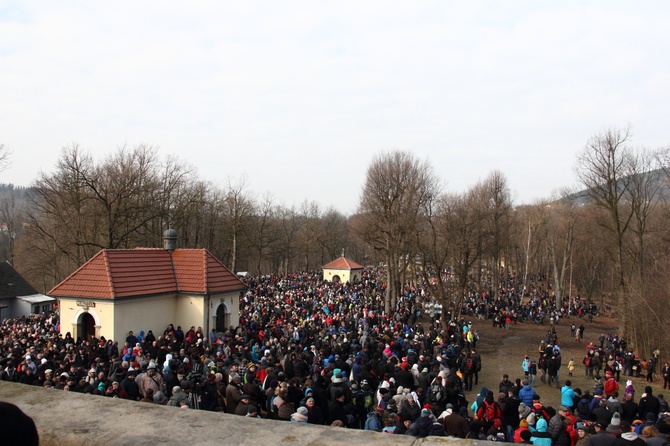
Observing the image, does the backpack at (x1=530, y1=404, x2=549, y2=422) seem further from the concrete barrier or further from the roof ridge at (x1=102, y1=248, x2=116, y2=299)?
the roof ridge at (x1=102, y1=248, x2=116, y2=299)

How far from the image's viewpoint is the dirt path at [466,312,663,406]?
18.6m

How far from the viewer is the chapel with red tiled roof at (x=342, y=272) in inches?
2195

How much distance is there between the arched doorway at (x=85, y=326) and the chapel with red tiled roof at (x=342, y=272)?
35973mm

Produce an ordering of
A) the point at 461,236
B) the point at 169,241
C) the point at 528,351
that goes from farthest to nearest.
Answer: the point at 461,236 → the point at 528,351 → the point at 169,241

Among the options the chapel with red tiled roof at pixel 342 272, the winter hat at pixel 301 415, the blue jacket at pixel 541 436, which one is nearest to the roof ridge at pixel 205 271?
the winter hat at pixel 301 415

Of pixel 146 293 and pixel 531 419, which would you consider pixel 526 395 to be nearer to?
pixel 531 419

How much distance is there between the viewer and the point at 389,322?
988 inches

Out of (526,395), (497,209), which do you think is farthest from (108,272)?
(497,209)

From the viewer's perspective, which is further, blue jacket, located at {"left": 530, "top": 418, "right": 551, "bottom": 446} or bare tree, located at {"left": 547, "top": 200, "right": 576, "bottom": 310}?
bare tree, located at {"left": 547, "top": 200, "right": 576, "bottom": 310}

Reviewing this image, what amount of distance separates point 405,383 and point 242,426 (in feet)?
34.1

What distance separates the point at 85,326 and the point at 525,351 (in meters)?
21.2

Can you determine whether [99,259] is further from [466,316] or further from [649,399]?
[466,316]

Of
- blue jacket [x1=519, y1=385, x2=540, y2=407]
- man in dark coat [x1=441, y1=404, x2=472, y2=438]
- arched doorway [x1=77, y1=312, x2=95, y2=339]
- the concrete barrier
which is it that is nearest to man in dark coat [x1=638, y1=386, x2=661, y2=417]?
blue jacket [x1=519, y1=385, x2=540, y2=407]

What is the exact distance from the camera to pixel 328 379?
12.5 m
